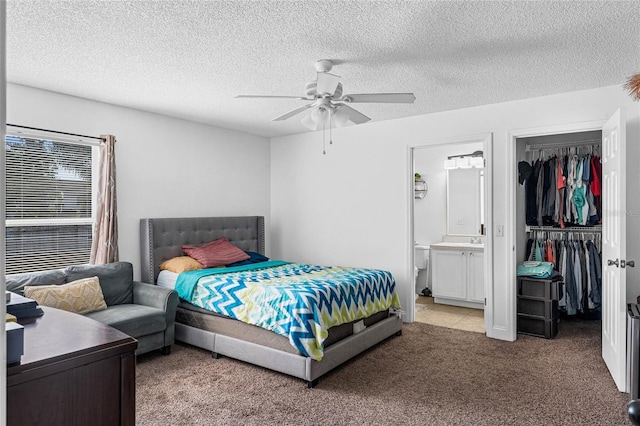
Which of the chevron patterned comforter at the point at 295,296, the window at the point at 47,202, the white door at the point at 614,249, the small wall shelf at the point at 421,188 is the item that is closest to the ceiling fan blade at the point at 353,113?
the chevron patterned comforter at the point at 295,296

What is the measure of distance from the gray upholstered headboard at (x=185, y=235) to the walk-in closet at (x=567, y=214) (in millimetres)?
3347

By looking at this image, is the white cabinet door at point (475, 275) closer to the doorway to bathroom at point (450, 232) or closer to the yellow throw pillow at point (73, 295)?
the doorway to bathroom at point (450, 232)

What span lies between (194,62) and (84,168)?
6.20ft

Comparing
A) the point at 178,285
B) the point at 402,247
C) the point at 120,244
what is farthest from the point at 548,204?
the point at 120,244

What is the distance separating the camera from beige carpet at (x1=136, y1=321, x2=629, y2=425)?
2602 millimetres

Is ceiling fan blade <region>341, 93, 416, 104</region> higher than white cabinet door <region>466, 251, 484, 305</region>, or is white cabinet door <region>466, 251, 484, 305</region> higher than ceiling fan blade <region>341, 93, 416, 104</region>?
ceiling fan blade <region>341, 93, 416, 104</region>

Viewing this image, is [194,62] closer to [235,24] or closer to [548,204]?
[235,24]

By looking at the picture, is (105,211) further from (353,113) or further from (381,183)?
(381,183)

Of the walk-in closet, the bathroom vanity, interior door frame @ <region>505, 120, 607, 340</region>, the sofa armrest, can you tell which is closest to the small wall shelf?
the bathroom vanity

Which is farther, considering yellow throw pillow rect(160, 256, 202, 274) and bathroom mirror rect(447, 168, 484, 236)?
bathroom mirror rect(447, 168, 484, 236)

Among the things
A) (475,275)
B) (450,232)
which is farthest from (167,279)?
(450,232)

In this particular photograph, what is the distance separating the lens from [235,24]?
244cm

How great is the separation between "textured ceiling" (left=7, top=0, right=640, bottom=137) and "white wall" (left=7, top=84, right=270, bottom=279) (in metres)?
0.22

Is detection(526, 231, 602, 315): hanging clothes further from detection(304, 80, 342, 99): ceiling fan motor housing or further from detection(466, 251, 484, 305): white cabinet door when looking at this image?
detection(304, 80, 342, 99): ceiling fan motor housing
